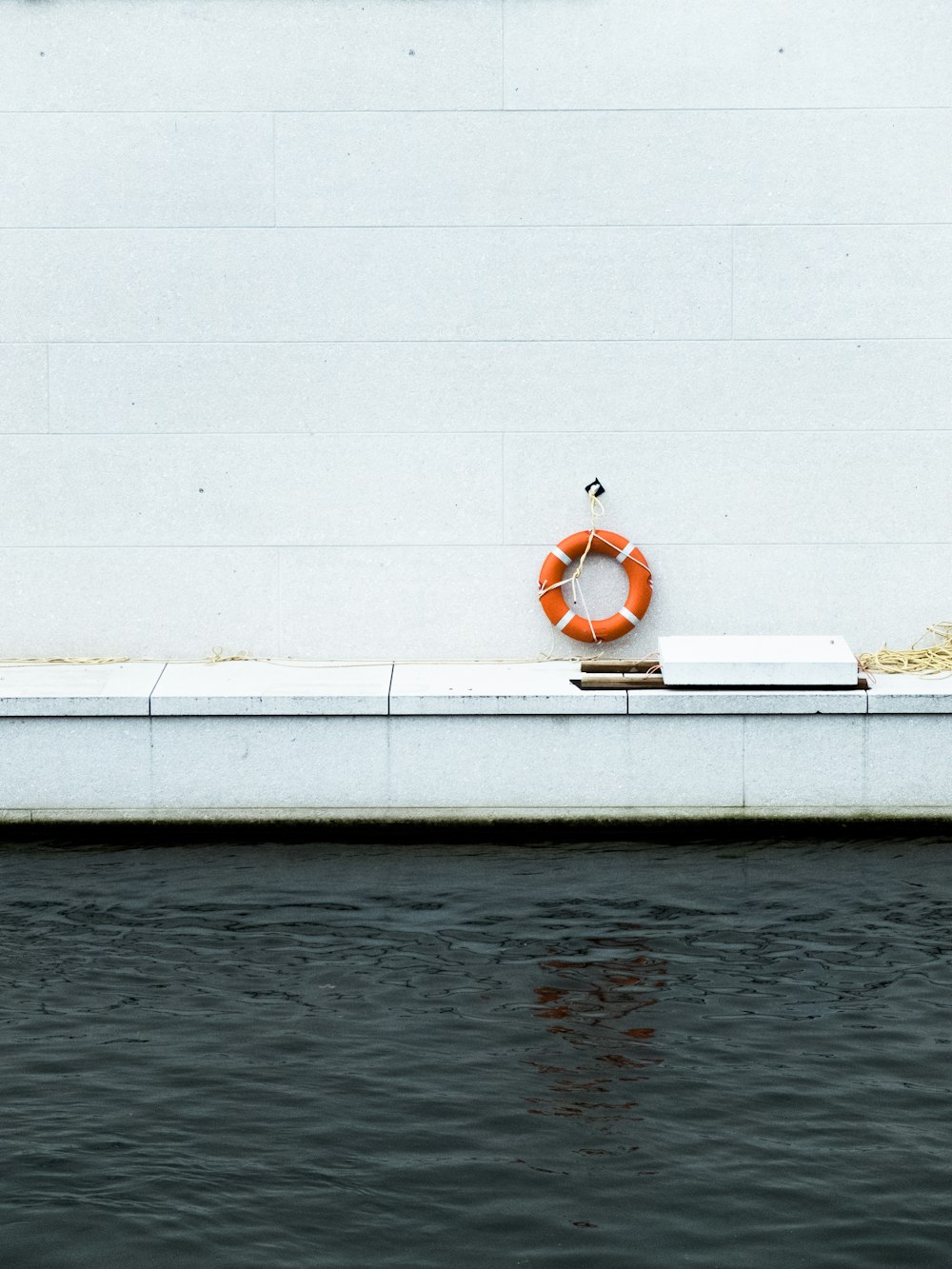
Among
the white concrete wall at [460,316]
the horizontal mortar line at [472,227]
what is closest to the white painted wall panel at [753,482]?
the white concrete wall at [460,316]

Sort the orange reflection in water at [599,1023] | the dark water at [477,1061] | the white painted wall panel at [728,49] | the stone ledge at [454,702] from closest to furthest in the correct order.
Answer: the dark water at [477,1061] → the orange reflection in water at [599,1023] → the stone ledge at [454,702] → the white painted wall panel at [728,49]

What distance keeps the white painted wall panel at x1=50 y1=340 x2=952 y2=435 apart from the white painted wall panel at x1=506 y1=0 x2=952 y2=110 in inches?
36.1

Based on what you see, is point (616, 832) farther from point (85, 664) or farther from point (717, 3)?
point (717, 3)

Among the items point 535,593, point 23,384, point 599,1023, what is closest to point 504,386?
point 535,593

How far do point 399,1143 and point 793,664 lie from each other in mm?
2597

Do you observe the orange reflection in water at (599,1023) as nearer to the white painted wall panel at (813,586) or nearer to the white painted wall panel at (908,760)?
the white painted wall panel at (908,760)

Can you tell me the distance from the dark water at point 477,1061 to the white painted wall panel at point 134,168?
237 cm

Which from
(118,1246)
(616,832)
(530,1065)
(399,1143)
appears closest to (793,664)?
(616,832)

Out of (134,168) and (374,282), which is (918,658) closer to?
(374,282)

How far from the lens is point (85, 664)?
562 centimetres

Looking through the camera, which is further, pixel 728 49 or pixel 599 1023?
pixel 728 49

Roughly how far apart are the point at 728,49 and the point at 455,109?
1.00 meters

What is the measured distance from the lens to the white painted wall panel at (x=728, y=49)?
5.61m

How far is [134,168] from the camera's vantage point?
5648mm
